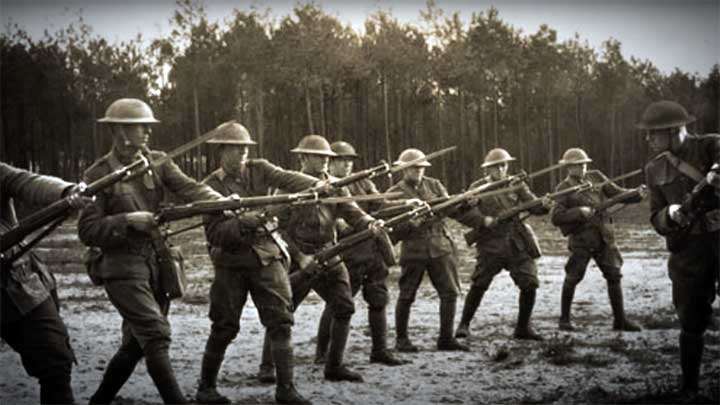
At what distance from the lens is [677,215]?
6.21 metres

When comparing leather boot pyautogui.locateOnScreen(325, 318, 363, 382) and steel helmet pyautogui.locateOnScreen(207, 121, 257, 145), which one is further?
leather boot pyautogui.locateOnScreen(325, 318, 363, 382)

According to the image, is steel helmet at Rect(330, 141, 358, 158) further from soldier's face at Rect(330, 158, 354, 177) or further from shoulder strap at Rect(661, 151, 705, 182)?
shoulder strap at Rect(661, 151, 705, 182)

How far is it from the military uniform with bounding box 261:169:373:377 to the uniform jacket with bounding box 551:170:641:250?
3.63m

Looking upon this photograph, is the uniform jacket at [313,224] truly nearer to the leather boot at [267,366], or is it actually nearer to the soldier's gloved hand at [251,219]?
the leather boot at [267,366]

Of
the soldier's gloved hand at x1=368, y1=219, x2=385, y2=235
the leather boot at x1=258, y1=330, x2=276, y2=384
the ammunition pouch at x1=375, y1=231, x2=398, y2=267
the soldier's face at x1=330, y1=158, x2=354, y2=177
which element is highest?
the soldier's face at x1=330, y1=158, x2=354, y2=177

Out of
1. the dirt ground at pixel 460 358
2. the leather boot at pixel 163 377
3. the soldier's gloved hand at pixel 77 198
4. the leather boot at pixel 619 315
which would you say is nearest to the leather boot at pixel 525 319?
the dirt ground at pixel 460 358

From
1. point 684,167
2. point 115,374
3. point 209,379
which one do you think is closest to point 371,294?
point 209,379

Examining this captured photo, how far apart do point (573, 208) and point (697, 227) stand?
4486 mm

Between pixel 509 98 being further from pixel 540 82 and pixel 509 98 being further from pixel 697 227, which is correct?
pixel 697 227

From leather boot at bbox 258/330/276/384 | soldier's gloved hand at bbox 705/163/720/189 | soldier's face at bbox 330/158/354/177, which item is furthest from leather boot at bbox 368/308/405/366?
soldier's gloved hand at bbox 705/163/720/189

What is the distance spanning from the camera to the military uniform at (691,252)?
6367 millimetres

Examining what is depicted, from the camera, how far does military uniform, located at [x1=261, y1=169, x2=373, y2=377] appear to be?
7961 millimetres

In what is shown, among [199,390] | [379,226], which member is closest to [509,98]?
[379,226]

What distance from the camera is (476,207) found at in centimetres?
1038
